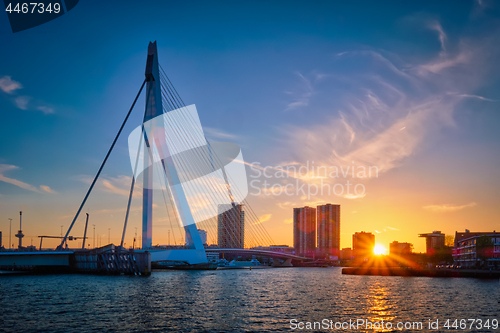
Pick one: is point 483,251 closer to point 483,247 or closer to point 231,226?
point 483,247

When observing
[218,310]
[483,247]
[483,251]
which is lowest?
[483,251]

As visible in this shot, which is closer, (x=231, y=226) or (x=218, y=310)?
(x=218, y=310)

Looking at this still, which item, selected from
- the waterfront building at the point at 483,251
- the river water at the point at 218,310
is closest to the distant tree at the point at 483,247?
the waterfront building at the point at 483,251

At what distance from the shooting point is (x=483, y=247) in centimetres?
9212

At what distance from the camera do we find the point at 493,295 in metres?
44.0

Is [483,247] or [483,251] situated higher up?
[483,247]

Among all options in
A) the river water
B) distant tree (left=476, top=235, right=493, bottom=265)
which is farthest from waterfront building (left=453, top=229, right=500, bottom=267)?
the river water

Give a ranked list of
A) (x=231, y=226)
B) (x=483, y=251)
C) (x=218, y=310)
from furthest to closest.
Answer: (x=231, y=226) → (x=483, y=251) → (x=218, y=310)

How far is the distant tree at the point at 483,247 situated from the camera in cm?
9181

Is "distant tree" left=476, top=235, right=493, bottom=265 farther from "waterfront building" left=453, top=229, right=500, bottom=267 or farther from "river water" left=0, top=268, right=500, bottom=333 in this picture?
"river water" left=0, top=268, right=500, bottom=333

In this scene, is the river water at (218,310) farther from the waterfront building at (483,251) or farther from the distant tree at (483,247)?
the waterfront building at (483,251)

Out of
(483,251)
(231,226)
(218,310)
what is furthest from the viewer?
(231,226)

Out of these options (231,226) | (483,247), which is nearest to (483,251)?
(483,247)

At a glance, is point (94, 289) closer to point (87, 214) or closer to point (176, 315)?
point (176, 315)
